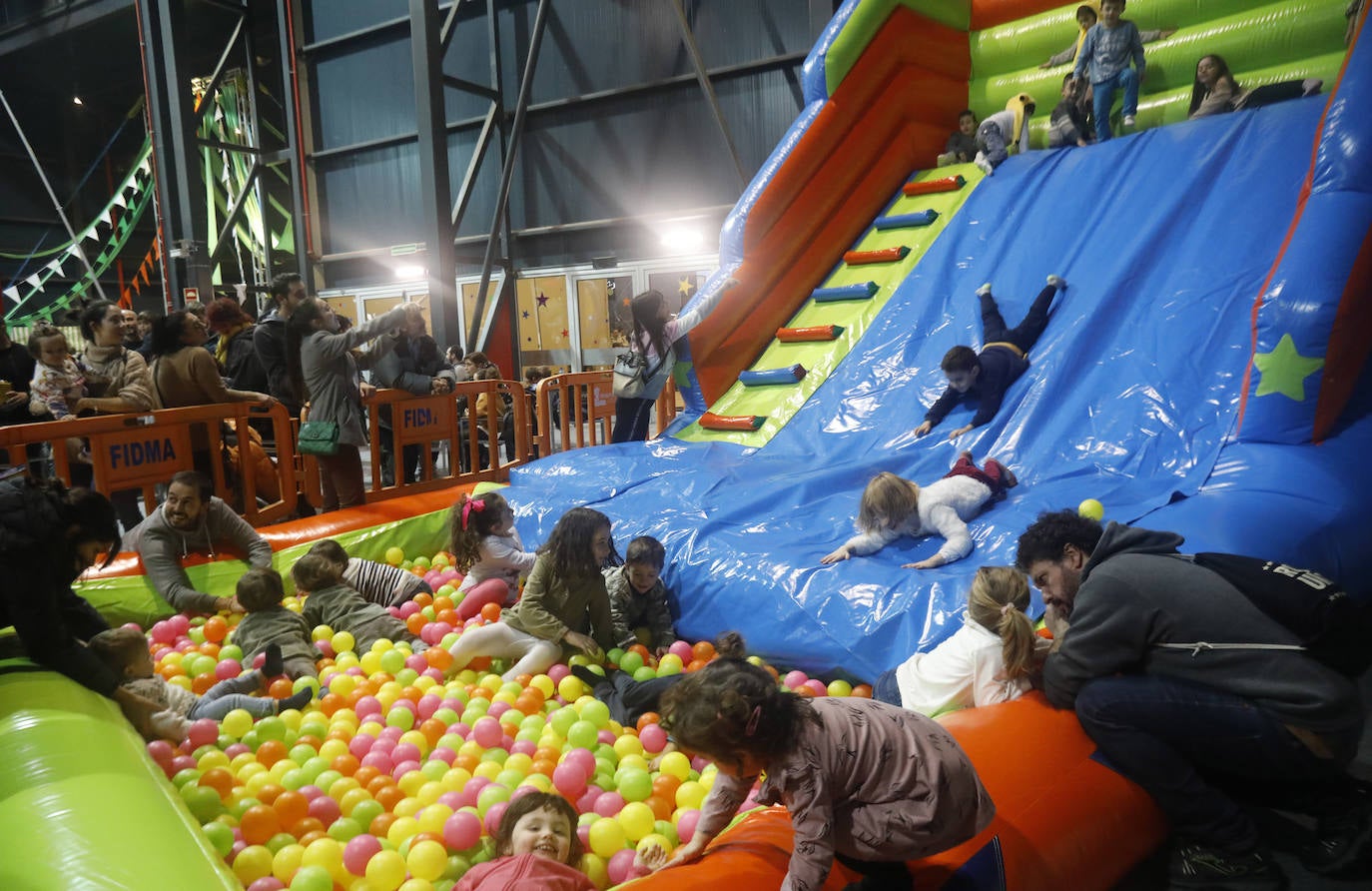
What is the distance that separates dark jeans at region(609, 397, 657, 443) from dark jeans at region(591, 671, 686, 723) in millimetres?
2567

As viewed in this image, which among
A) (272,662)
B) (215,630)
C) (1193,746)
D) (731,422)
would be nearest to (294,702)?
(272,662)

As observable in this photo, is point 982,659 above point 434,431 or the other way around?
the other way around

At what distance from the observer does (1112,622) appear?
6.18 feet

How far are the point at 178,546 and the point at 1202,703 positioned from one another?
11.7ft

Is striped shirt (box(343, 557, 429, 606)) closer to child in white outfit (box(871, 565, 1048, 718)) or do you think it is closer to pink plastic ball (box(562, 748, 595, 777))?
pink plastic ball (box(562, 748, 595, 777))

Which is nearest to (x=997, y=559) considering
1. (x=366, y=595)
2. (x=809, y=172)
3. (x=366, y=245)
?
(x=366, y=595)

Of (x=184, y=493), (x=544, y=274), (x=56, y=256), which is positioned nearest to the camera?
(x=184, y=493)

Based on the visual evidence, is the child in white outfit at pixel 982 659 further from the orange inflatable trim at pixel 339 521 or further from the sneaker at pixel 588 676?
the orange inflatable trim at pixel 339 521

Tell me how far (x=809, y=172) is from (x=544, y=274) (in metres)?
5.51

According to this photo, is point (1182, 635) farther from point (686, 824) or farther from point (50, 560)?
point (50, 560)

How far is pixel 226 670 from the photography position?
313cm

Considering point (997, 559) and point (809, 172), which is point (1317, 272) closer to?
point (997, 559)

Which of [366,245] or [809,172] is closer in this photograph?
[809,172]

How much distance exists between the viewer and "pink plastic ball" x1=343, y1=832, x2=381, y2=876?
1.99 m
